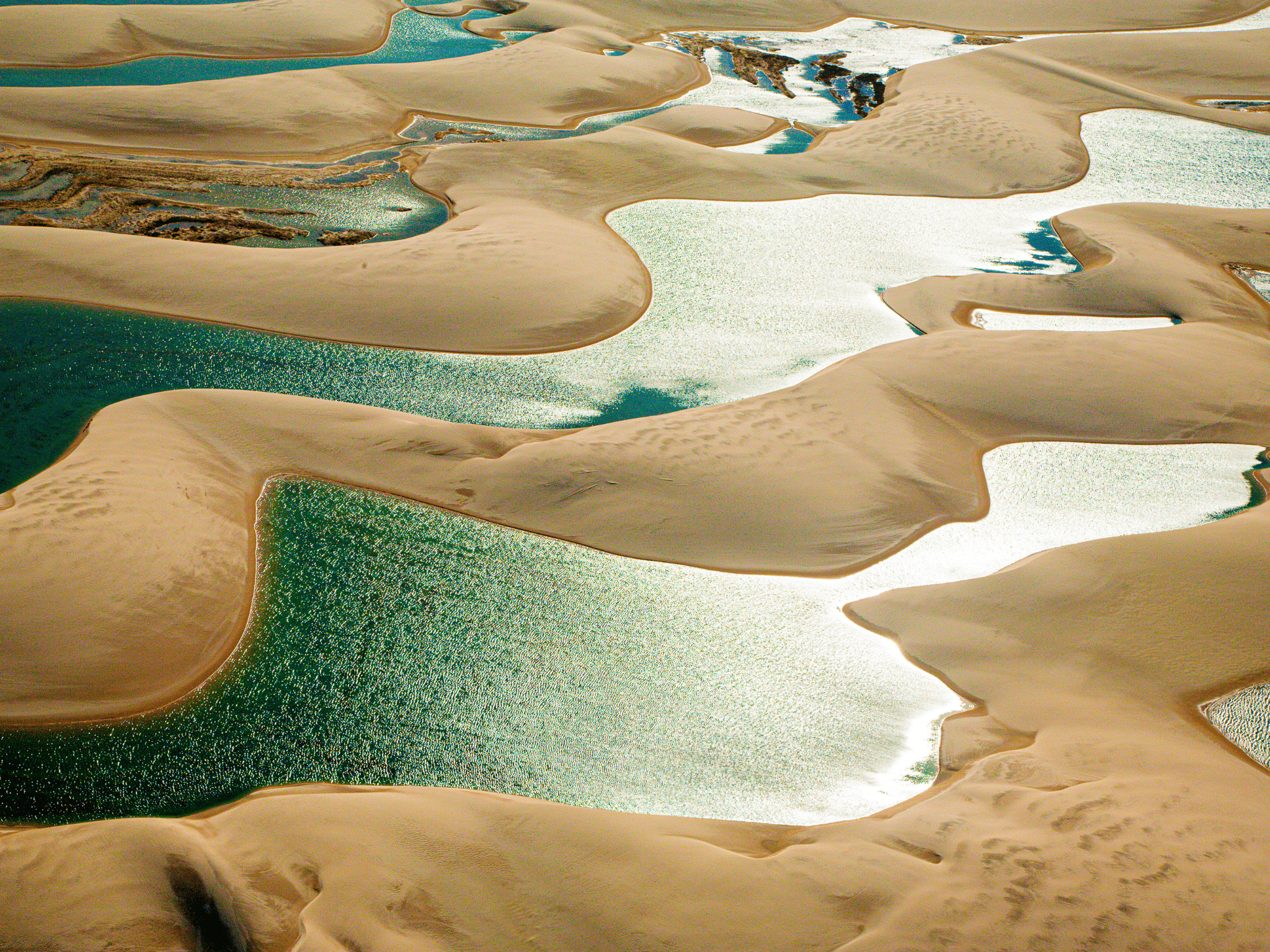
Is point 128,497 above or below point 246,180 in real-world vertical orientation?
below

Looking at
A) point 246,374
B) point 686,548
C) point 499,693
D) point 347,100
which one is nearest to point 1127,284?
point 686,548

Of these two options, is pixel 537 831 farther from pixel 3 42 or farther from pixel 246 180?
pixel 3 42

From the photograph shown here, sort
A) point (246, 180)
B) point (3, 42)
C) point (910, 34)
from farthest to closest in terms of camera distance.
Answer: point (910, 34) → point (3, 42) → point (246, 180)

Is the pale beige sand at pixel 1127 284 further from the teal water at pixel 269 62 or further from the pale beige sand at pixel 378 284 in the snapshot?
the teal water at pixel 269 62

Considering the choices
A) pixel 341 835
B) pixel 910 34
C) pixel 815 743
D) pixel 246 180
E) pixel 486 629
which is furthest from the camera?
pixel 910 34

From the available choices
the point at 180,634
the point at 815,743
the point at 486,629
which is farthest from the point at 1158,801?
the point at 180,634

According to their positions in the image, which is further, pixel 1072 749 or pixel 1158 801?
pixel 1072 749

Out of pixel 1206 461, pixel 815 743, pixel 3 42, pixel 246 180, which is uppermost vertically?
pixel 3 42
